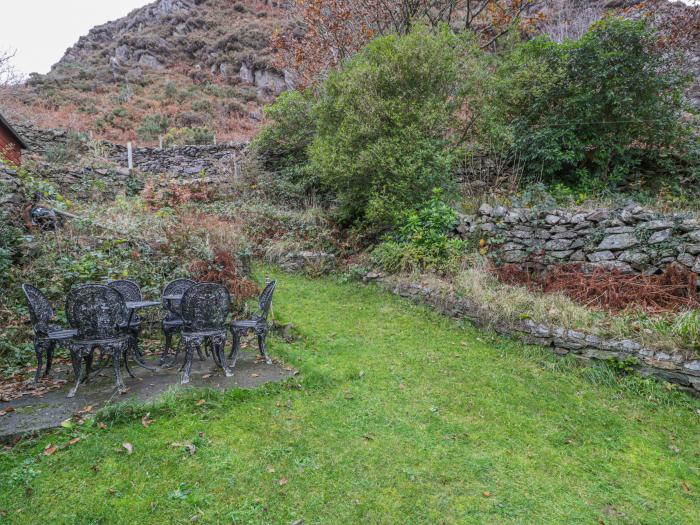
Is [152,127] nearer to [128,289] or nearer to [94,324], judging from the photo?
[128,289]

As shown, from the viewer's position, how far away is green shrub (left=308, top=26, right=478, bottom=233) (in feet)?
26.2

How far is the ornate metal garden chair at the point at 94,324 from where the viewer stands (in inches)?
149

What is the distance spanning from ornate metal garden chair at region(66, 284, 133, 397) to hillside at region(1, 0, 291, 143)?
63.1 feet

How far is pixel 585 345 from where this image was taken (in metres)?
4.79

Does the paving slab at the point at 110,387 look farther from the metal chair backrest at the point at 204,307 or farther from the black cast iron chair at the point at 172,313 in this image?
the metal chair backrest at the point at 204,307

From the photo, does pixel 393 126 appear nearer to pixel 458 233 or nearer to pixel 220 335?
pixel 458 233

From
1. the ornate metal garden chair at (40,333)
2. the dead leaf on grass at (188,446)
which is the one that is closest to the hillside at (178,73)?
the ornate metal garden chair at (40,333)

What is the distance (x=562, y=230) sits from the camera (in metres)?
6.54

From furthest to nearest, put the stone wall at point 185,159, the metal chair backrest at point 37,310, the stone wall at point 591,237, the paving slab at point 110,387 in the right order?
1. the stone wall at point 185,159
2. the stone wall at point 591,237
3. the metal chair backrest at point 37,310
4. the paving slab at point 110,387

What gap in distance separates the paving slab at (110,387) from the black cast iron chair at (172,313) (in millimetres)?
353

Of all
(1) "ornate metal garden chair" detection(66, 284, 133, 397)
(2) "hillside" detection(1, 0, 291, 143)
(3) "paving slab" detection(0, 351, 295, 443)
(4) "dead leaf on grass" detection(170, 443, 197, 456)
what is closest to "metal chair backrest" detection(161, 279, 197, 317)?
(3) "paving slab" detection(0, 351, 295, 443)

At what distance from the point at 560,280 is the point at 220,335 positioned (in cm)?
530

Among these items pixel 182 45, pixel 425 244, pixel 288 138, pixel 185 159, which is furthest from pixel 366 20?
pixel 182 45

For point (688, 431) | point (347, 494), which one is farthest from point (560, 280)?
point (347, 494)
